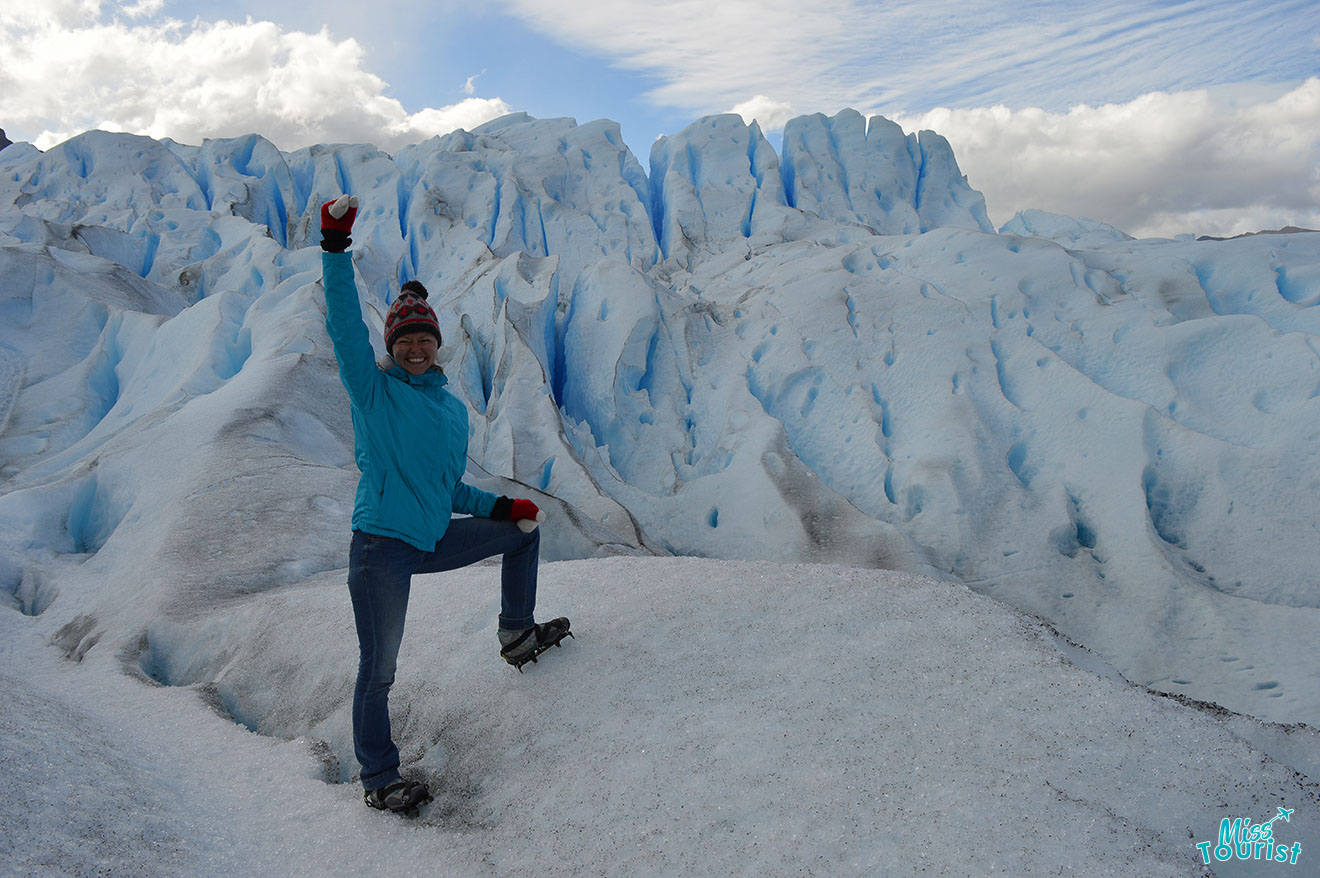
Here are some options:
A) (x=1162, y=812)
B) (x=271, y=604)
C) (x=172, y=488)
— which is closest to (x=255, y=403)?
(x=172, y=488)

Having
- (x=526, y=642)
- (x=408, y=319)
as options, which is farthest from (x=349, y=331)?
(x=526, y=642)

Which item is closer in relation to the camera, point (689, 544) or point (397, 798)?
point (397, 798)

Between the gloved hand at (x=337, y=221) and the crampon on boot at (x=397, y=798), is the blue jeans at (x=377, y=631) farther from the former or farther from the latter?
the gloved hand at (x=337, y=221)

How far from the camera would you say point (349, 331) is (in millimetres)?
2039

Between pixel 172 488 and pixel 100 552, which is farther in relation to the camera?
pixel 172 488

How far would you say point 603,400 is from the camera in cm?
1228

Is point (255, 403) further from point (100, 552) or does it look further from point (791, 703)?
point (791, 703)

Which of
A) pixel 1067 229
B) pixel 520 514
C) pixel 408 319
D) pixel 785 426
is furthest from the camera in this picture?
pixel 1067 229

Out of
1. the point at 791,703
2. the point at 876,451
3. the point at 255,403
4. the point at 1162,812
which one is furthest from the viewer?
the point at 876,451

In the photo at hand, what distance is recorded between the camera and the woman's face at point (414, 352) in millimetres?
2258

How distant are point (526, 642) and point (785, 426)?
9345mm

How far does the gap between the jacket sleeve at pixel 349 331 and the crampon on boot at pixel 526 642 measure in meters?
1.06

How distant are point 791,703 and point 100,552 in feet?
18.4

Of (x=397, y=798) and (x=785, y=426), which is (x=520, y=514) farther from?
(x=785, y=426)
